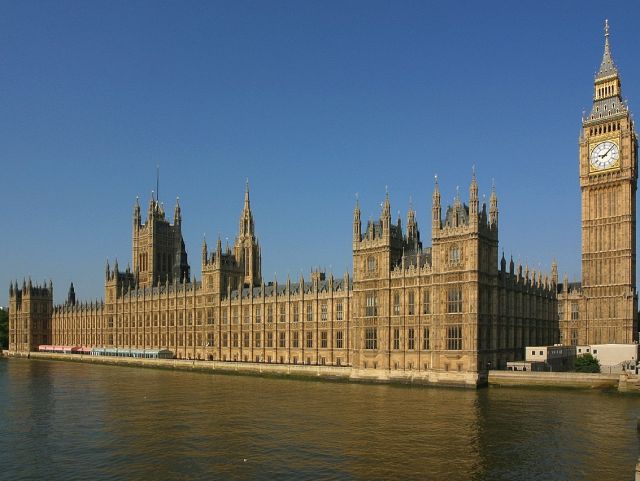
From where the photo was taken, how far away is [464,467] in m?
43.7

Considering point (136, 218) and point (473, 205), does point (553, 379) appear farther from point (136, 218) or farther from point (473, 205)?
point (136, 218)

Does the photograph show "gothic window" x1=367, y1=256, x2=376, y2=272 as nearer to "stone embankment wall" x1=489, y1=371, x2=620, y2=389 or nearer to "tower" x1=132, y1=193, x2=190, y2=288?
"stone embankment wall" x1=489, y1=371, x2=620, y2=389

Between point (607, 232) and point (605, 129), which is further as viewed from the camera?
point (605, 129)

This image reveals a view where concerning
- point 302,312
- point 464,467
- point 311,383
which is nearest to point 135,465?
point 464,467

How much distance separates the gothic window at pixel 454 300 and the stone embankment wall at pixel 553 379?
952 centimetres

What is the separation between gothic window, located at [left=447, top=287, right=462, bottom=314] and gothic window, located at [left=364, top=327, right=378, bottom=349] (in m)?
13.8

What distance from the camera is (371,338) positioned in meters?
97.1

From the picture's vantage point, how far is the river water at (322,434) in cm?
4359

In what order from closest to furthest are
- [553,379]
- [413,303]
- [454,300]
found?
[553,379], [454,300], [413,303]

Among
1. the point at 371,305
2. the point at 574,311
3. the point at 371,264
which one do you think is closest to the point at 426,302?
the point at 371,305

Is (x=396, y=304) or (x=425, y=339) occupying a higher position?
(x=396, y=304)

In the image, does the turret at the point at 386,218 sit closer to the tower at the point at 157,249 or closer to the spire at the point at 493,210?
the spire at the point at 493,210

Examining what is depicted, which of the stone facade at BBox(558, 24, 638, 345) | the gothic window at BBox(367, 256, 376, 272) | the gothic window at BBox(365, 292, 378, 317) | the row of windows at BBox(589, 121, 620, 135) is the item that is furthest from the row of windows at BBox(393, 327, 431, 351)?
the row of windows at BBox(589, 121, 620, 135)

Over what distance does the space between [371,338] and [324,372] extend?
1001cm
